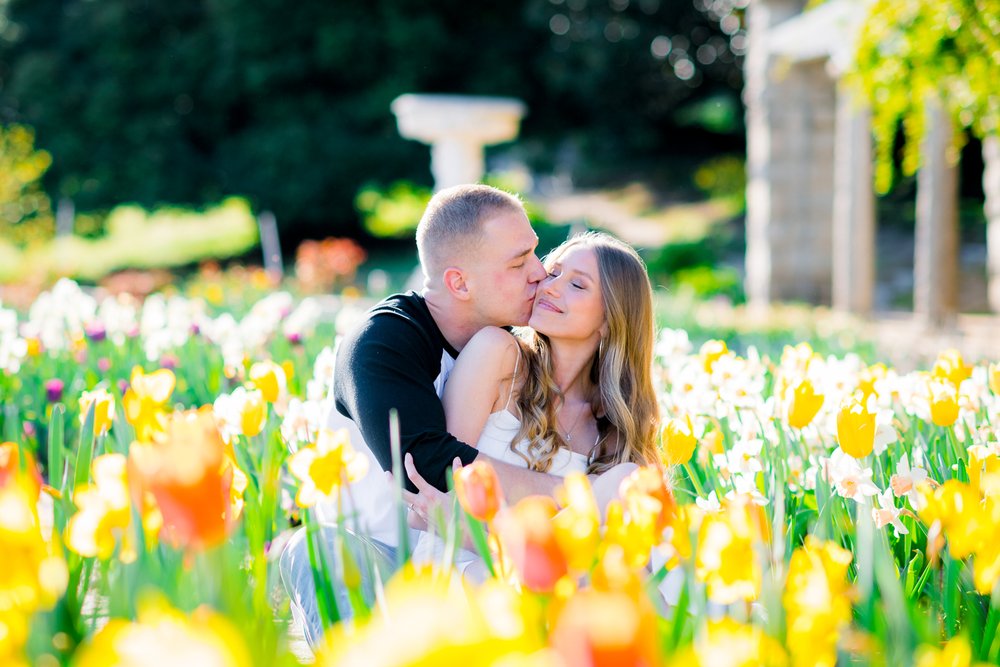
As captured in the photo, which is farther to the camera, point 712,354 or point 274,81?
point 274,81

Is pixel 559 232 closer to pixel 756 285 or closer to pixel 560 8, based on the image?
pixel 560 8

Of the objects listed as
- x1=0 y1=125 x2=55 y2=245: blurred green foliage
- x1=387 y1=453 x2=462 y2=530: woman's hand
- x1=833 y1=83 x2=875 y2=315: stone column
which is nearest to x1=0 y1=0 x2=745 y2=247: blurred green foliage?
x1=0 y1=125 x2=55 y2=245: blurred green foliage

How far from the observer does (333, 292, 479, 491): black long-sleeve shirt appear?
6.75ft

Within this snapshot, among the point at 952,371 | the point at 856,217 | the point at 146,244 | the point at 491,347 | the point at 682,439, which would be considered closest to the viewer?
the point at 682,439

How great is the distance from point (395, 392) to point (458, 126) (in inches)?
295

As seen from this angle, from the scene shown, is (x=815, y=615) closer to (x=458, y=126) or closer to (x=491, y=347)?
(x=491, y=347)

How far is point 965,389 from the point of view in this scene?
2.52m

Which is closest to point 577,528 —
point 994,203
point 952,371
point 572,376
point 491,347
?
point 491,347

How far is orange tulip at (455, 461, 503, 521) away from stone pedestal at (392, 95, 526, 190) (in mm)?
8163

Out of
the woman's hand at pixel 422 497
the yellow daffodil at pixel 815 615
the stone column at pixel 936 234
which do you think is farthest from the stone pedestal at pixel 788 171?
the yellow daffodil at pixel 815 615

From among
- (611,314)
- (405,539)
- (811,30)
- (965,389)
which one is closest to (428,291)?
(611,314)

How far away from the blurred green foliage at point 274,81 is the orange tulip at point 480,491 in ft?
48.1

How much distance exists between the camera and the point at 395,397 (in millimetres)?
2082

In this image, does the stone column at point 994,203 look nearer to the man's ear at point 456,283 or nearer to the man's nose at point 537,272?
the man's nose at point 537,272
